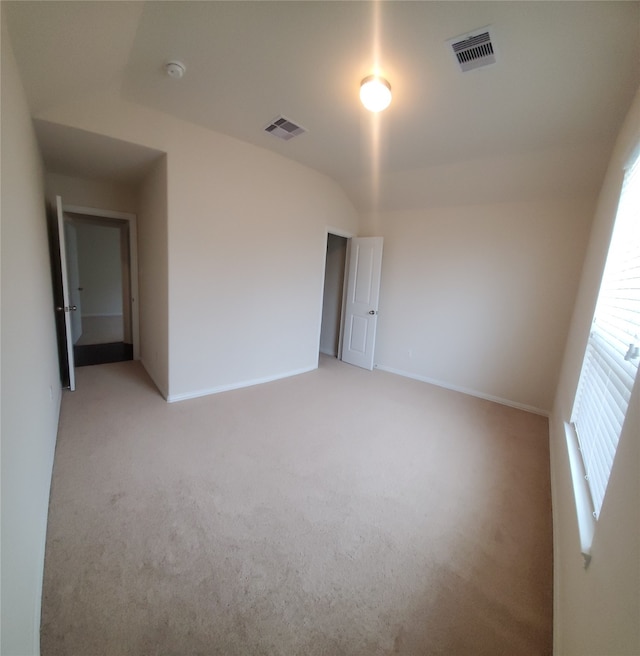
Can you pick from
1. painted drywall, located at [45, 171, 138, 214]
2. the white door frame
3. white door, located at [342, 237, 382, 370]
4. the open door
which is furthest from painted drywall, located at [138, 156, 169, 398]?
white door, located at [342, 237, 382, 370]

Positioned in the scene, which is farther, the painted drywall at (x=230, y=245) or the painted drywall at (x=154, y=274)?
the painted drywall at (x=154, y=274)

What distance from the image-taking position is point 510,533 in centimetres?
177

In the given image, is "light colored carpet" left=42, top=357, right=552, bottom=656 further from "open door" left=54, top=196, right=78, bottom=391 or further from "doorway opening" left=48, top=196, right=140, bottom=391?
"doorway opening" left=48, top=196, right=140, bottom=391

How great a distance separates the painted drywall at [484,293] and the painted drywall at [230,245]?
123 centimetres

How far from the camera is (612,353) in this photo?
1471mm

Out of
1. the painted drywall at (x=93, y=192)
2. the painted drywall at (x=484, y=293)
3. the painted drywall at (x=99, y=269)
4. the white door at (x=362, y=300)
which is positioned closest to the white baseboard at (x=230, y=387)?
the white door at (x=362, y=300)

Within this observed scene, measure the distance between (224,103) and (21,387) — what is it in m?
2.49

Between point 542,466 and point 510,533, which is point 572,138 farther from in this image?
point 510,533

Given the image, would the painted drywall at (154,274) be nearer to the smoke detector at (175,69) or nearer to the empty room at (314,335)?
the empty room at (314,335)

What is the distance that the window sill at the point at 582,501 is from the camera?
112cm

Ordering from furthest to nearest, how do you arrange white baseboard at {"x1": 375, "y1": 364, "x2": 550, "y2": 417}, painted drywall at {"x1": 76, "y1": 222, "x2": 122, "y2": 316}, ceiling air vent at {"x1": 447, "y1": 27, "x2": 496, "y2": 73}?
painted drywall at {"x1": 76, "y1": 222, "x2": 122, "y2": 316}
white baseboard at {"x1": 375, "y1": 364, "x2": 550, "y2": 417}
ceiling air vent at {"x1": 447, "y1": 27, "x2": 496, "y2": 73}

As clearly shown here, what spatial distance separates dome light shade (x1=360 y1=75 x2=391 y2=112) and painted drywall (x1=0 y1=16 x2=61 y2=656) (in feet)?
6.13

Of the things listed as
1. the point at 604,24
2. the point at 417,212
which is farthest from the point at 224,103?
the point at 417,212

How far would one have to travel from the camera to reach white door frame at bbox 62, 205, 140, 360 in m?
3.73
